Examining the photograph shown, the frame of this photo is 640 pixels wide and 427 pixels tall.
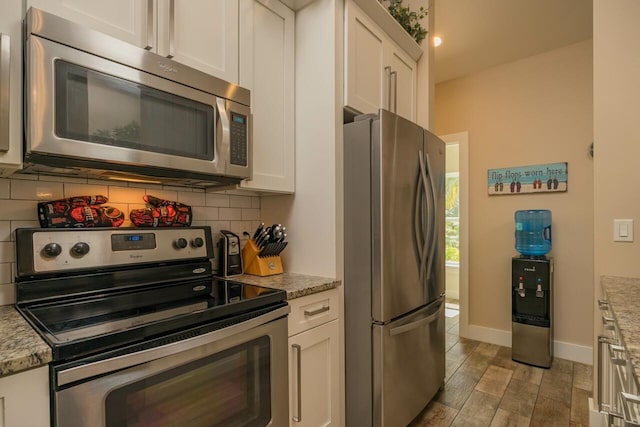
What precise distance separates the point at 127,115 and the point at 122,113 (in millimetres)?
17

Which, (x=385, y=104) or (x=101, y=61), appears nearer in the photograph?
(x=101, y=61)

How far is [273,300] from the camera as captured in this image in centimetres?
130

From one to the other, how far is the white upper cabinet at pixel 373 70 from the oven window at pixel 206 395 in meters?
1.32

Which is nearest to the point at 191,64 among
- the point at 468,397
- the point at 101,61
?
the point at 101,61

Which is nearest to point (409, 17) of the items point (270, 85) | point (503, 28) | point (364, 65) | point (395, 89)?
point (395, 89)

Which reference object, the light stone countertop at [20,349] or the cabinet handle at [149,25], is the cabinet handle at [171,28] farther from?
the light stone countertop at [20,349]

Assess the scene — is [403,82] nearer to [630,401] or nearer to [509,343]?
[630,401]

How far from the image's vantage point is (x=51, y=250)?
1.17m

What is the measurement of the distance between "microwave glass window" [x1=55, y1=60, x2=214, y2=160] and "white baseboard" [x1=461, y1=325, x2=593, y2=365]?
3.14 meters

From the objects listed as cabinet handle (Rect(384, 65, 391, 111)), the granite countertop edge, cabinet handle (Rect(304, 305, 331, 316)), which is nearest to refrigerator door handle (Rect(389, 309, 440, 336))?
cabinet handle (Rect(304, 305, 331, 316))

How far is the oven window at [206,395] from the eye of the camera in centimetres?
90

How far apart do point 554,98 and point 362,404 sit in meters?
3.02

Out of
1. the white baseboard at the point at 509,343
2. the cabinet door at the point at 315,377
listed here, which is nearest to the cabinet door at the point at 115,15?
the cabinet door at the point at 315,377

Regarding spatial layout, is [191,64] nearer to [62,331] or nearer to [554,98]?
[62,331]
